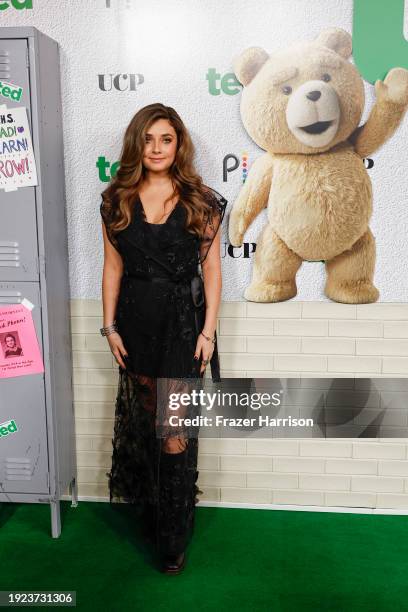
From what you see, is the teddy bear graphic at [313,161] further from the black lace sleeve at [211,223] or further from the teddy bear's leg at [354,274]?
the black lace sleeve at [211,223]

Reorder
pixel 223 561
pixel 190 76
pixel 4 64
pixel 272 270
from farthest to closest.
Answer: pixel 272 270
pixel 190 76
pixel 223 561
pixel 4 64

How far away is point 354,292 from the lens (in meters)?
2.71

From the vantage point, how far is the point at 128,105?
2.65 meters

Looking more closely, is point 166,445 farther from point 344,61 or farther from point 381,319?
point 344,61

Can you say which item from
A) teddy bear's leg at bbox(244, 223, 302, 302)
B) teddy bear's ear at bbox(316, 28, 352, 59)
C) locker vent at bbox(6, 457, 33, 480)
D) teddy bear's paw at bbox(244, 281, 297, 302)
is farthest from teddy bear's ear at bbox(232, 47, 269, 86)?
locker vent at bbox(6, 457, 33, 480)

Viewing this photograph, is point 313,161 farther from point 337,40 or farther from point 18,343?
point 18,343

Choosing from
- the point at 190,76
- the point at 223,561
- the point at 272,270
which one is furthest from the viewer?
the point at 272,270

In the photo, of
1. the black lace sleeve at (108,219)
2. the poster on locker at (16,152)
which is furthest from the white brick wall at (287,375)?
the poster on locker at (16,152)

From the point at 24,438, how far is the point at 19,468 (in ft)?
0.46

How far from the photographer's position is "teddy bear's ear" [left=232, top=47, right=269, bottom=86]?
101 inches

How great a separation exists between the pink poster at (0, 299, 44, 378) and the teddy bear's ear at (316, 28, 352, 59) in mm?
1631

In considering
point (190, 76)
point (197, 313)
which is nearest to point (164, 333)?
point (197, 313)

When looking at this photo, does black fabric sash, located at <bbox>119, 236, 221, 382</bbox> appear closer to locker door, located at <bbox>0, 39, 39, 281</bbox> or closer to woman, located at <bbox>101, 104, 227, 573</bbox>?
woman, located at <bbox>101, 104, 227, 573</bbox>

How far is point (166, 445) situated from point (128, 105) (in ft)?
4.74
